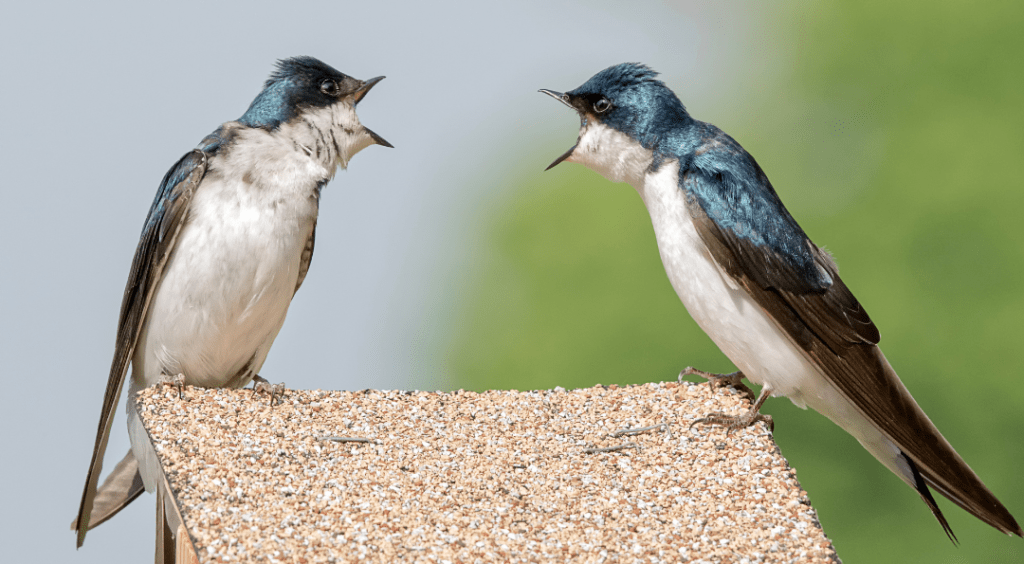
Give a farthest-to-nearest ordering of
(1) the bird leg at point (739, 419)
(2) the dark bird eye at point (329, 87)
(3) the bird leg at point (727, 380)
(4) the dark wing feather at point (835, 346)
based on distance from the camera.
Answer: (3) the bird leg at point (727, 380)
(2) the dark bird eye at point (329, 87)
(1) the bird leg at point (739, 419)
(4) the dark wing feather at point (835, 346)

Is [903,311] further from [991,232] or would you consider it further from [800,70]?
[800,70]

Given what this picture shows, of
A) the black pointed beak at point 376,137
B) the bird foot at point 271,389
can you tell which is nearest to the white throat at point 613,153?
the black pointed beak at point 376,137

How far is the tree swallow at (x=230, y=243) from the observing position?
3.14 metres

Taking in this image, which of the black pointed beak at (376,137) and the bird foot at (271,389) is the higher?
the black pointed beak at (376,137)

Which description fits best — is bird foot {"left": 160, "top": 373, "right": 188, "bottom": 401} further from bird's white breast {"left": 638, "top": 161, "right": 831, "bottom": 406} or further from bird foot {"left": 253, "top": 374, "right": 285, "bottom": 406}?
bird's white breast {"left": 638, "top": 161, "right": 831, "bottom": 406}

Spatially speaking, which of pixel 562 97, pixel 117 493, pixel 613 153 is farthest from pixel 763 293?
pixel 117 493

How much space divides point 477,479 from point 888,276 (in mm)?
4392

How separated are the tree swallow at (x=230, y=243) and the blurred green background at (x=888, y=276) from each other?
3.20m

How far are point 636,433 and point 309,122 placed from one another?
152 centimetres

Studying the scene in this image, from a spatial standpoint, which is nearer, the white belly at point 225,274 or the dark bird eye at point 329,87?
the white belly at point 225,274

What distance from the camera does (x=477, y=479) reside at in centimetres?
285

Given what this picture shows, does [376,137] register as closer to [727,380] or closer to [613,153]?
[613,153]

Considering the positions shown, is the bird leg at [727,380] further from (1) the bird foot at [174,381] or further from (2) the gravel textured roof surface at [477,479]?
(1) the bird foot at [174,381]

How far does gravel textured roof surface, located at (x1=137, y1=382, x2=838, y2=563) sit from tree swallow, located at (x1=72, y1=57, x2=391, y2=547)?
18 centimetres
